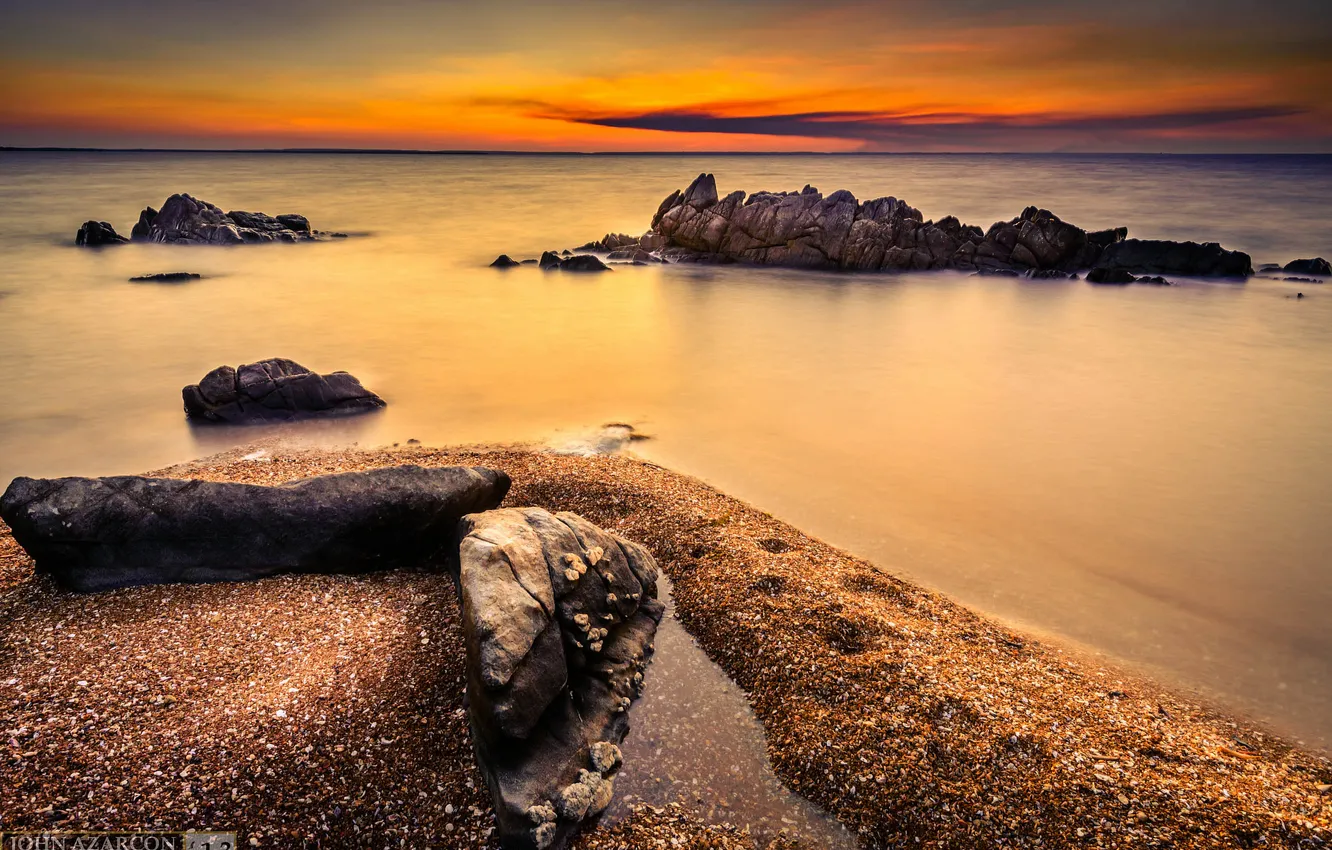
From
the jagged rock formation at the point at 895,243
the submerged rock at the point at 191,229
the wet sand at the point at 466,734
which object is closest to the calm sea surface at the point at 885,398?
the wet sand at the point at 466,734

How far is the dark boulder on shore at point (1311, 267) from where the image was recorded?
27.1m

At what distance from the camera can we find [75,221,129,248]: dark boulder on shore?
107 ft

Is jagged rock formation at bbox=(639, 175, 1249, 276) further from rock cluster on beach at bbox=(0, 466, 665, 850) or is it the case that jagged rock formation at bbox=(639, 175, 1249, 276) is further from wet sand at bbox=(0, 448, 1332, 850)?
rock cluster on beach at bbox=(0, 466, 665, 850)

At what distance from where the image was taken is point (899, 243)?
2902 cm

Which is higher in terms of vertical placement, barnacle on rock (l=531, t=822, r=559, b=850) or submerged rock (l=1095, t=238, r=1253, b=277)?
submerged rock (l=1095, t=238, r=1253, b=277)

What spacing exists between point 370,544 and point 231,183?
8760 centimetres

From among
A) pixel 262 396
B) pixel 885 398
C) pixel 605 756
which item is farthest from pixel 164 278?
pixel 605 756

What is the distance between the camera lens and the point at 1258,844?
4.25 m

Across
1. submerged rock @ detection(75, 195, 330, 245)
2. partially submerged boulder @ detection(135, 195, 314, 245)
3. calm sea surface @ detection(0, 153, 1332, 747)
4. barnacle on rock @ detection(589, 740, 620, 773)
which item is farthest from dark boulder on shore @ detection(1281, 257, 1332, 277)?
partially submerged boulder @ detection(135, 195, 314, 245)

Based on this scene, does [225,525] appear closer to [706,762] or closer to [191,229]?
[706,762]

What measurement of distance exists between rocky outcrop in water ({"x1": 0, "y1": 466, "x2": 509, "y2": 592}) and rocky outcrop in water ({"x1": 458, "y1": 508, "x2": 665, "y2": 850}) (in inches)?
36.2

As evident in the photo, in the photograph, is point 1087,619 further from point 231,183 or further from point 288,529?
point 231,183

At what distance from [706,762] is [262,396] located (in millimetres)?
10384

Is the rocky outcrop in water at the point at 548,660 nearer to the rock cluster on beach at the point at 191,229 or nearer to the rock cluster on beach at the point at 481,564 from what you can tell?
the rock cluster on beach at the point at 481,564
